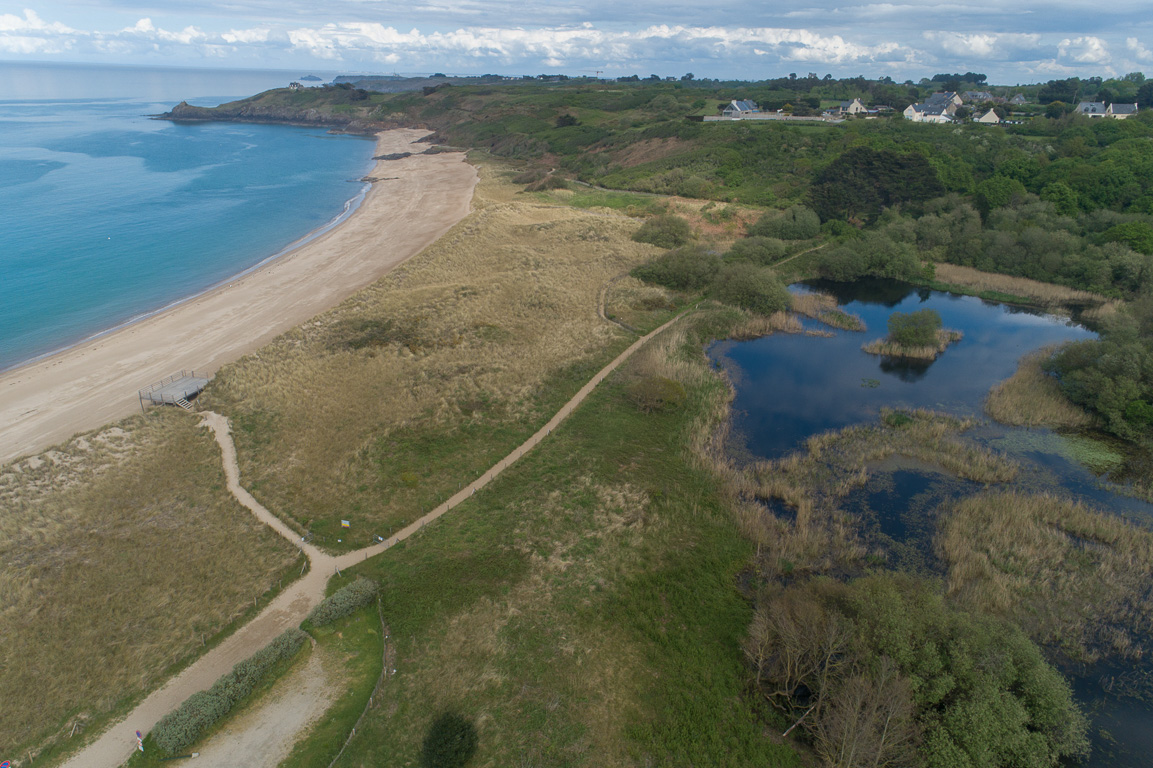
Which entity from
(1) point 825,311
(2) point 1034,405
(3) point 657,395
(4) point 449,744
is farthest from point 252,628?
(1) point 825,311

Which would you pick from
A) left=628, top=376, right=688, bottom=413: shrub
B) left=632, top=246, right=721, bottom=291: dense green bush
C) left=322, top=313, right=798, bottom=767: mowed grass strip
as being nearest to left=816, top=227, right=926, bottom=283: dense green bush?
left=632, top=246, right=721, bottom=291: dense green bush

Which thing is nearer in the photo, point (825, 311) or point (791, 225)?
point (825, 311)

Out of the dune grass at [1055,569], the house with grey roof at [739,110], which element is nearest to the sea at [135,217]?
the dune grass at [1055,569]

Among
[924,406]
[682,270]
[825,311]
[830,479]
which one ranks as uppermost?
[682,270]

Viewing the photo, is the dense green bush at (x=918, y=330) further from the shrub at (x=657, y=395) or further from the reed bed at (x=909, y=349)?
the shrub at (x=657, y=395)

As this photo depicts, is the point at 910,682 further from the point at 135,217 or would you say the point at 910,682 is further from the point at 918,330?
the point at 135,217

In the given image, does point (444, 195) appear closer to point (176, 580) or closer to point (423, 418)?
point (423, 418)
